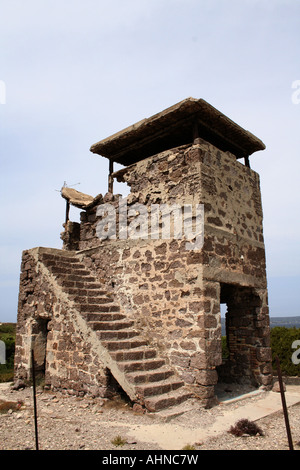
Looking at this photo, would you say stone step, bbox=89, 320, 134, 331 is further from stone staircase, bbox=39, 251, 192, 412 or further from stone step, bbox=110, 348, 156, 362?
stone step, bbox=110, 348, 156, 362

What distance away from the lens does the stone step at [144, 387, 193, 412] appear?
535cm

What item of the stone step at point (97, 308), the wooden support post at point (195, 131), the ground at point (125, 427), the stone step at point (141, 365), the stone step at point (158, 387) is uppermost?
the wooden support post at point (195, 131)

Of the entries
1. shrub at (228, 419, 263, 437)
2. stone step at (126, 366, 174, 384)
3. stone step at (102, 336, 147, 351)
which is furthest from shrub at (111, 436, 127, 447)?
stone step at (102, 336, 147, 351)

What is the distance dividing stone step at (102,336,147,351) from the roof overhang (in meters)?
3.98

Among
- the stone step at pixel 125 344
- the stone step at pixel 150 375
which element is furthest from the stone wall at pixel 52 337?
the stone step at pixel 150 375

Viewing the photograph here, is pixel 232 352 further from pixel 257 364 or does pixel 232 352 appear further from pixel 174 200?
pixel 174 200

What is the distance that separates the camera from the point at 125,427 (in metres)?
4.92

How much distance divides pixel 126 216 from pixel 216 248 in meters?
2.26

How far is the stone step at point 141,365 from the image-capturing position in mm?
5887

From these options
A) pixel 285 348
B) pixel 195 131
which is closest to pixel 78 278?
pixel 195 131

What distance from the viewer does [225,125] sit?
24.5 feet

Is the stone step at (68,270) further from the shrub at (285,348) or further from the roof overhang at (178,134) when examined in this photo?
the shrub at (285,348)

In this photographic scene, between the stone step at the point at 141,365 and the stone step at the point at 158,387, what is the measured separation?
1.06ft

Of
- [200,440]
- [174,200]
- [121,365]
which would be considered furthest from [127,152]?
[200,440]
